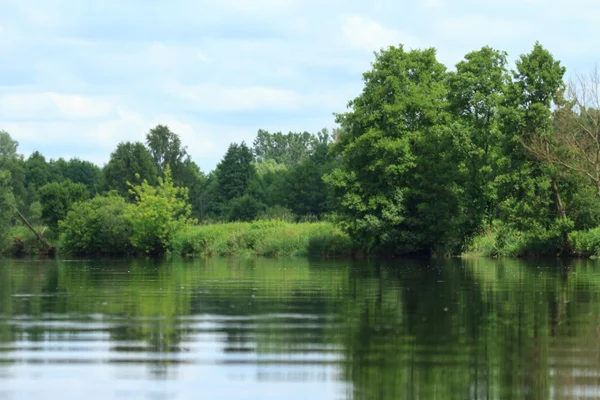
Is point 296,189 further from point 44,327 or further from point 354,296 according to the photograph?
point 44,327

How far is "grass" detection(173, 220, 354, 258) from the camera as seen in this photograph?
2753 inches

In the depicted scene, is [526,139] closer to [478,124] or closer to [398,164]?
[478,124]

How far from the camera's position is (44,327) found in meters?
15.6

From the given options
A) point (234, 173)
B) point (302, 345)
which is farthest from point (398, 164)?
point (234, 173)

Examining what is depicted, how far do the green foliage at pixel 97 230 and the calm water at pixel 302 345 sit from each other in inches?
2221

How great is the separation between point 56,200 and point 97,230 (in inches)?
571

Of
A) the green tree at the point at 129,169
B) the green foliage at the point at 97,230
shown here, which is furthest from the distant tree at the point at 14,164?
the green foliage at the point at 97,230

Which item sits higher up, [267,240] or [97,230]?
[97,230]

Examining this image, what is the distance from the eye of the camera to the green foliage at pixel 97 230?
79.7 meters

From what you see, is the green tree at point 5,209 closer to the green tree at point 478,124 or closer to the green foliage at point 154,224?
the green foliage at point 154,224

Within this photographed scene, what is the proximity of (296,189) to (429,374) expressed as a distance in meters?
111

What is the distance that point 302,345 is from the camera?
13.1 metres

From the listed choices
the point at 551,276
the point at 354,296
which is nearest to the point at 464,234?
the point at 551,276

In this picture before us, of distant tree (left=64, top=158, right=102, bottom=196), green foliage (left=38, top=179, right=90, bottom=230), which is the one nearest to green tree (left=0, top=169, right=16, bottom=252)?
green foliage (left=38, top=179, right=90, bottom=230)
